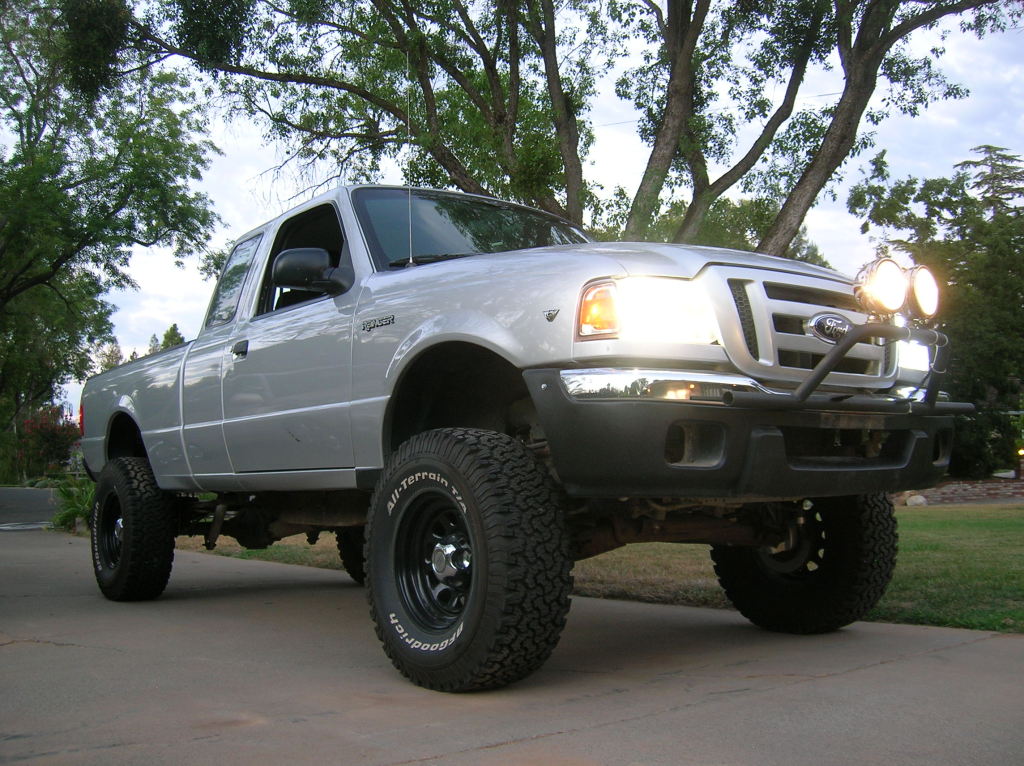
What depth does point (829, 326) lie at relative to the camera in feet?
12.3

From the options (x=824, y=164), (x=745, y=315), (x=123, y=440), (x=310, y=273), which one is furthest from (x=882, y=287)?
(x=824, y=164)

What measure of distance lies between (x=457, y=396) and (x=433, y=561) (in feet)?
3.01

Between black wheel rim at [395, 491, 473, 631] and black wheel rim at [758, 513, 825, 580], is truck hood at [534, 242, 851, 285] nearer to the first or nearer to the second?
black wheel rim at [395, 491, 473, 631]

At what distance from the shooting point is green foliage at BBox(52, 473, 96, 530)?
13602mm

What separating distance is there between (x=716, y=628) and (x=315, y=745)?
261cm

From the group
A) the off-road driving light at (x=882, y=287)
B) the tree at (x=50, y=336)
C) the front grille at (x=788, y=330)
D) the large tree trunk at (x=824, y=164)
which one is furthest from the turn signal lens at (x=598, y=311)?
the tree at (x=50, y=336)

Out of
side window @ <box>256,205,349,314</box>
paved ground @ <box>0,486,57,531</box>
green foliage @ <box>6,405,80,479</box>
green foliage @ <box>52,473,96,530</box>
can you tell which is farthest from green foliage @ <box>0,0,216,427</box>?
green foliage @ <box>6,405,80,479</box>

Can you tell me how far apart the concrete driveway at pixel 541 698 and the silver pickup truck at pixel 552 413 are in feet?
1.05

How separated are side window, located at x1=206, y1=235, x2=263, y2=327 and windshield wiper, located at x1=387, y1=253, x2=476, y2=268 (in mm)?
1518

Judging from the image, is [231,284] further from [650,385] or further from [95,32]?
[95,32]

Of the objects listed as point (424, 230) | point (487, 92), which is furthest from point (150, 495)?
point (487, 92)

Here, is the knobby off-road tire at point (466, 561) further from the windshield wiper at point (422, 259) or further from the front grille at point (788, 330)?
the windshield wiper at point (422, 259)

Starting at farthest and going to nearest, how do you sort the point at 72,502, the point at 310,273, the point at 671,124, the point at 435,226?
the point at 72,502, the point at 671,124, the point at 435,226, the point at 310,273

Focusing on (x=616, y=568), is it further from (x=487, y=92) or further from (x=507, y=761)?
(x=487, y=92)
